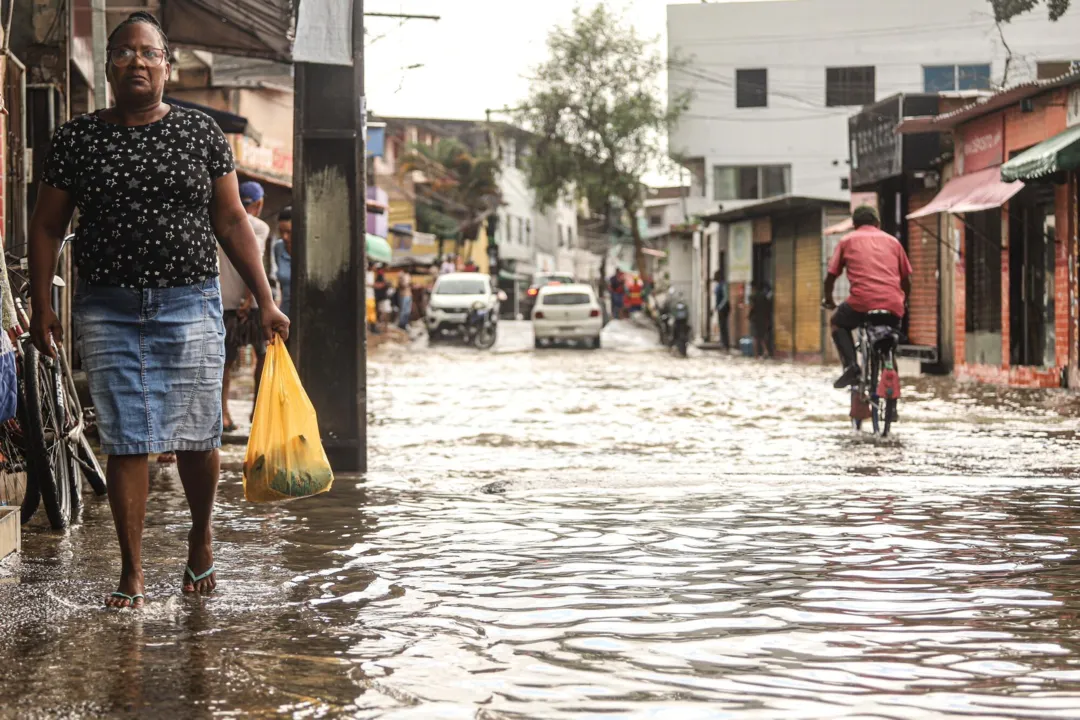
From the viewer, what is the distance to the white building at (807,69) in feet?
167

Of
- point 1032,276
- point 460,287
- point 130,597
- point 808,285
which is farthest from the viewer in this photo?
point 460,287

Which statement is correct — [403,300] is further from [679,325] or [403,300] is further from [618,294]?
[618,294]

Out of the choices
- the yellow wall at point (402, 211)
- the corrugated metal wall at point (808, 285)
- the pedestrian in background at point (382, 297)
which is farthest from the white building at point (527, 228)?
the corrugated metal wall at point (808, 285)

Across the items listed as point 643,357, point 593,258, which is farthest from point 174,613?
point 593,258

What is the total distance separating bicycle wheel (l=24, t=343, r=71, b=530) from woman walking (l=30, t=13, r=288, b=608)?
54.6 inches

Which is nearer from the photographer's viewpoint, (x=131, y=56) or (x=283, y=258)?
(x=131, y=56)

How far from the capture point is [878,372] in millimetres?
12336

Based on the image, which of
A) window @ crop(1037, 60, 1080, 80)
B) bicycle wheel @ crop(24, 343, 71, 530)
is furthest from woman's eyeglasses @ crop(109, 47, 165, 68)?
window @ crop(1037, 60, 1080, 80)

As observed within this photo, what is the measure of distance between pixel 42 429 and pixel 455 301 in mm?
33518

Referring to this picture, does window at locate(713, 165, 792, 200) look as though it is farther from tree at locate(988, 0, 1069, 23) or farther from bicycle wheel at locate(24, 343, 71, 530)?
bicycle wheel at locate(24, 343, 71, 530)

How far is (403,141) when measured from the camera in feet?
256

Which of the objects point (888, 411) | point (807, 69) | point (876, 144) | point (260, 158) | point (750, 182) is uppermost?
point (807, 69)

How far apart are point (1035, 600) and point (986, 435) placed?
7.35 meters

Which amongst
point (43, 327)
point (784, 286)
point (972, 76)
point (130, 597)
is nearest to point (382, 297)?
point (784, 286)
